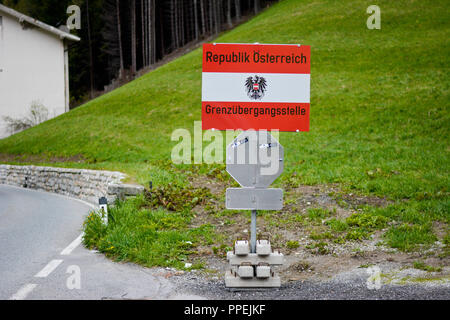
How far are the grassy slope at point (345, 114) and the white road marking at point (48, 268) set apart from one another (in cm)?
521

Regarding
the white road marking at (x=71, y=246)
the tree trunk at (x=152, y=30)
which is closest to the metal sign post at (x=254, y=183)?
the white road marking at (x=71, y=246)

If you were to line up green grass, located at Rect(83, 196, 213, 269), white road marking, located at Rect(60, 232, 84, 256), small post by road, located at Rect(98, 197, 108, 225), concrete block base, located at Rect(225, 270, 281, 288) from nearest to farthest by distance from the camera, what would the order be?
concrete block base, located at Rect(225, 270, 281, 288) → green grass, located at Rect(83, 196, 213, 269) → white road marking, located at Rect(60, 232, 84, 256) → small post by road, located at Rect(98, 197, 108, 225)

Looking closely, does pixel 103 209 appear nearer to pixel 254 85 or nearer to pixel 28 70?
pixel 254 85

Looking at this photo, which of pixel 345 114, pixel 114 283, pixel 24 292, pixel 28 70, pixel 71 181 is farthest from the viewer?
pixel 28 70

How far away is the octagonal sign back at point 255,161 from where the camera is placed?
546cm

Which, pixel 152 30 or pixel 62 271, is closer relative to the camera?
pixel 62 271

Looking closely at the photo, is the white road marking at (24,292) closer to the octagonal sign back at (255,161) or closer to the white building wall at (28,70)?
the octagonal sign back at (255,161)

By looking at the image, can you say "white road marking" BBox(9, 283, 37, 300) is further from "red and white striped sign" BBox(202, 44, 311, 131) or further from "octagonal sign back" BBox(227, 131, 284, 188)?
"red and white striped sign" BBox(202, 44, 311, 131)

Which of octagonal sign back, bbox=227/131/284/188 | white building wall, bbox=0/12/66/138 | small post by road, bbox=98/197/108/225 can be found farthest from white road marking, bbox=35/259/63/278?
white building wall, bbox=0/12/66/138

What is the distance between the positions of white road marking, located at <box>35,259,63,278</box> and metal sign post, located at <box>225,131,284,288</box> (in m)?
2.46

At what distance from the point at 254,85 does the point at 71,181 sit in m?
13.6

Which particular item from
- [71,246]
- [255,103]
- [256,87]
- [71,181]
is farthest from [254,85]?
[71,181]

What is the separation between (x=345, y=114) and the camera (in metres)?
19.8

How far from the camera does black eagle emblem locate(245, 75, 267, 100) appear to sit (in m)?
5.52
